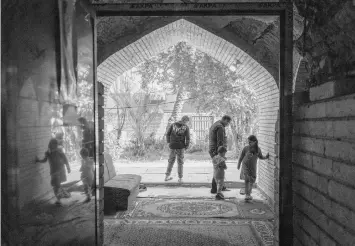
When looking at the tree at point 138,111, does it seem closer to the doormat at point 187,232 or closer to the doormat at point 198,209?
the doormat at point 198,209

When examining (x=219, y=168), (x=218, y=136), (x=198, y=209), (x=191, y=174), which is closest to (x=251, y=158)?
(x=219, y=168)

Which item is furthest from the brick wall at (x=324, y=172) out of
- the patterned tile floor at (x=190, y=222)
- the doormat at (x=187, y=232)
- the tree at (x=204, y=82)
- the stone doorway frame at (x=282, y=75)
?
the tree at (x=204, y=82)

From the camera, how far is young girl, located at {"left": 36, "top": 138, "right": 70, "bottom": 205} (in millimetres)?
2455

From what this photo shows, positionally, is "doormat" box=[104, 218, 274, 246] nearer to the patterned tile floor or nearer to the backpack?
the patterned tile floor

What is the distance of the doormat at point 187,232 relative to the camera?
191 inches

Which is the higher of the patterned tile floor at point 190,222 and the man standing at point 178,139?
the man standing at point 178,139

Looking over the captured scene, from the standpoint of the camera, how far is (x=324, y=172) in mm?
2518

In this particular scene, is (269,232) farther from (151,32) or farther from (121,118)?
(121,118)

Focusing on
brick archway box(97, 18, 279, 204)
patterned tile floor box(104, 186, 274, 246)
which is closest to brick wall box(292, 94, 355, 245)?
patterned tile floor box(104, 186, 274, 246)

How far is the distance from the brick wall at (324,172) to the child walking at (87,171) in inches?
72.0

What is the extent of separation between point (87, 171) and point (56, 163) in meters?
0.85

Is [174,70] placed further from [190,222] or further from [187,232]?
[187,232]

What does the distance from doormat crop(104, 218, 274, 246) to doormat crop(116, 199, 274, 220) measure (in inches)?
14.1

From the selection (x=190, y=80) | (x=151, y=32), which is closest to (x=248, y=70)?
(x=151, y=32)
